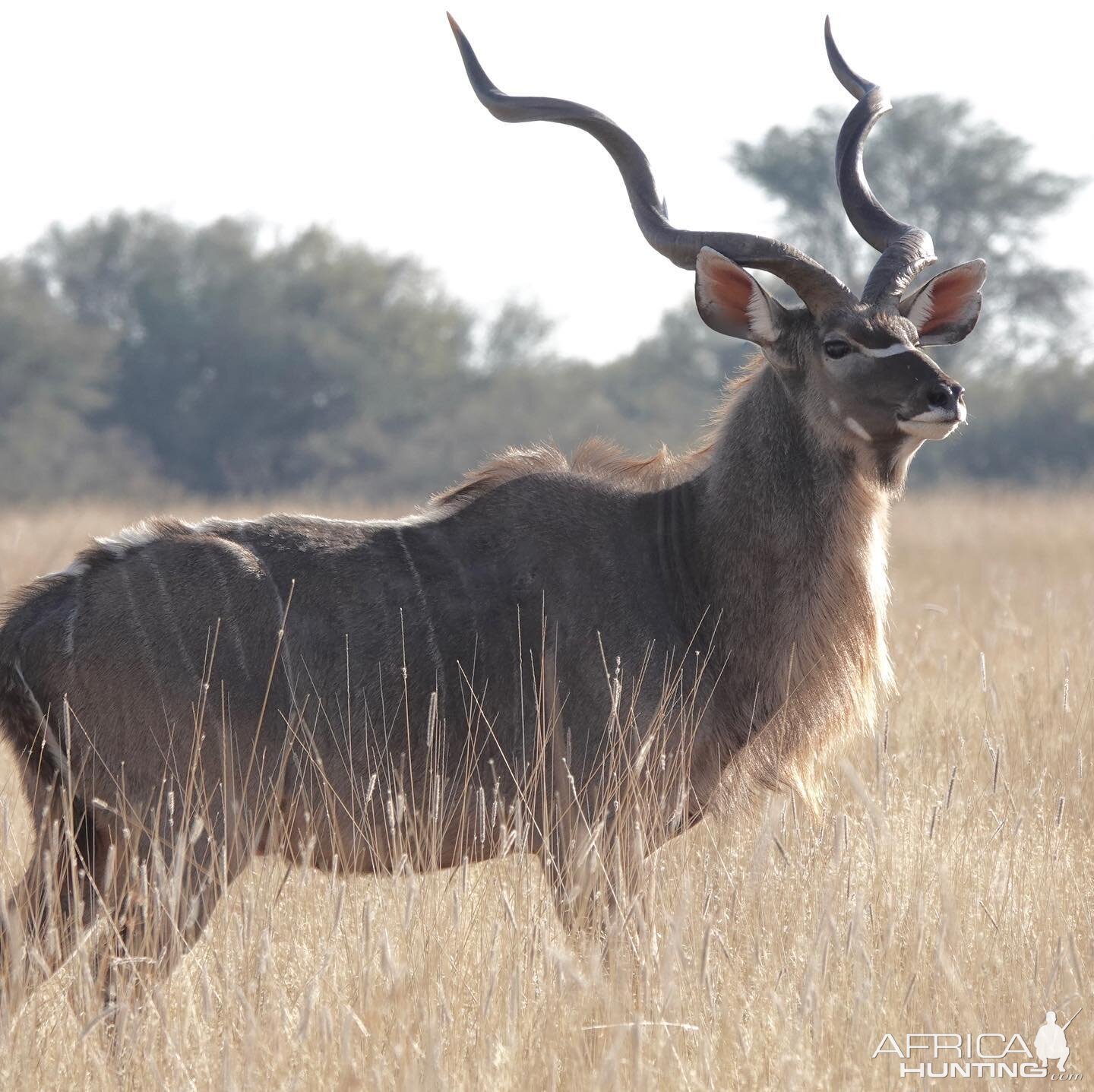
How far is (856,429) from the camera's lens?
474 centimetres

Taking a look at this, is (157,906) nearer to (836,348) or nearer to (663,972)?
(663,972)

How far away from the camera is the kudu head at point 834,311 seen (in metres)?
4.67

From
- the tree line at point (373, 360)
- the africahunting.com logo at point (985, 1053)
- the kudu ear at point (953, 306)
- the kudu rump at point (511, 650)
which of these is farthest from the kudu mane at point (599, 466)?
the tree line at point (373, 360)

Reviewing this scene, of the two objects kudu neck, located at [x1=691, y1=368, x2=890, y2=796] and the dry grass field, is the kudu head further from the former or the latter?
the dry grass field

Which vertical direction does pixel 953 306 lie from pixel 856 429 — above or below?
above

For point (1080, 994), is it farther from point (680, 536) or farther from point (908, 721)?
point (908, 721)

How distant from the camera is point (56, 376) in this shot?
131 ft

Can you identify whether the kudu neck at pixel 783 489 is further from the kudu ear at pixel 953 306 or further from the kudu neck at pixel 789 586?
the kudu ear at pixel 953 306

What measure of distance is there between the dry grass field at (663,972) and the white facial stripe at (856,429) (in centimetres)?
93

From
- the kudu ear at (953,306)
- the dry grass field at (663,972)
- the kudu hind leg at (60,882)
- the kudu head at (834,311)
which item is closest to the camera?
the dry grass field at (663,972)

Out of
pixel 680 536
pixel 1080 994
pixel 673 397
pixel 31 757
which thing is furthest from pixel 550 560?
pixel 673 397

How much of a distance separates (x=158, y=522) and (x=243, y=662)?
20.1 inches

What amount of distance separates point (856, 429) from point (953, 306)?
0.87 meters

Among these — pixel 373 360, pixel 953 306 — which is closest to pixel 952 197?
pixel 373 360
